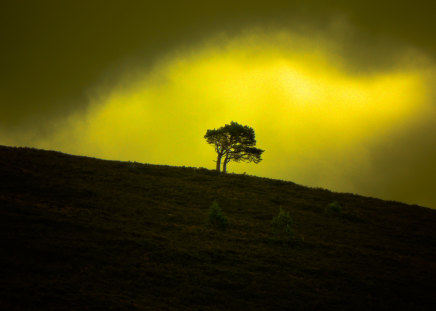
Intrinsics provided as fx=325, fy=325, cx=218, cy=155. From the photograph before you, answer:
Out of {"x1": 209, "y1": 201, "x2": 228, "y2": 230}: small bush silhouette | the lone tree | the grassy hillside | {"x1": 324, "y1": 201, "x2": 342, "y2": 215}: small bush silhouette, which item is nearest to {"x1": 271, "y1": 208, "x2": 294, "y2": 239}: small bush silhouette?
the grassy hillside

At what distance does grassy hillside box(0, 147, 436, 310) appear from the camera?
14430mm

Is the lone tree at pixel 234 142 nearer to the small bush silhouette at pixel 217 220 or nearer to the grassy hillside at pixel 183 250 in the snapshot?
the grassy hillside at pixel 183 250

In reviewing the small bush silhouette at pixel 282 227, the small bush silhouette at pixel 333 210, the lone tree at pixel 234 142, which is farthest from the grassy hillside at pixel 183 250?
the lone tree at pixel 234 142

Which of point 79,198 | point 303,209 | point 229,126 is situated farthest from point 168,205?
point 229,126

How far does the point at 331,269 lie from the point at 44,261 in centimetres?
1616

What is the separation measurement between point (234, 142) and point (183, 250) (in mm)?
37598

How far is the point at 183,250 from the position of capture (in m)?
20.0

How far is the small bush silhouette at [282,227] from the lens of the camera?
26.3 meters

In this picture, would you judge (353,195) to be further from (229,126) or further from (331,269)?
(331,269)

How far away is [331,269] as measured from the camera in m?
20.2

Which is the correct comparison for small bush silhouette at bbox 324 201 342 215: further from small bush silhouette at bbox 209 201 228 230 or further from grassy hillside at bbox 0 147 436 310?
small bush silhouette at bbox 209 201 228 230

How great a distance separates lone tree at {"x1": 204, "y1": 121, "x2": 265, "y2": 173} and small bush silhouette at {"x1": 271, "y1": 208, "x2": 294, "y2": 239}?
93.6ft

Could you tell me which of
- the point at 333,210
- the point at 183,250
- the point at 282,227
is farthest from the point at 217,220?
the point at 333,210

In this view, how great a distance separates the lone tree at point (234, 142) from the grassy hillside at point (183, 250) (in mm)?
18939
